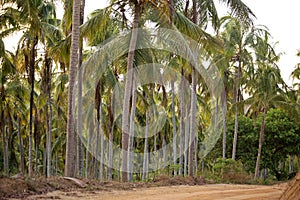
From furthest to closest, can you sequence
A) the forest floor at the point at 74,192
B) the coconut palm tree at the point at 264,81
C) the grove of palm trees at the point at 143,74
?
the coconut palm tree at the point at 264,81, the grove of palm trees at the point at 143,74, the forest floor at the point at 74,192

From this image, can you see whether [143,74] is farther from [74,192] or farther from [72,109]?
[74,192]

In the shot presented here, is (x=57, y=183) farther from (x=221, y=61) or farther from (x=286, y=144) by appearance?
(x=286, y=144)

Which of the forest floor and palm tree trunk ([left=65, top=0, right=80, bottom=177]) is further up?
palm tree trunk ([left=65, top=0, right=80, bottom=177])

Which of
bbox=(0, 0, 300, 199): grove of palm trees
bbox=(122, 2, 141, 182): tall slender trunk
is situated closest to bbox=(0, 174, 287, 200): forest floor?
bbox=(0, 0, 300, 199): grove of palm trees

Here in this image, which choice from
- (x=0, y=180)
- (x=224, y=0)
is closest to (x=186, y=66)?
(x=224, y=0)

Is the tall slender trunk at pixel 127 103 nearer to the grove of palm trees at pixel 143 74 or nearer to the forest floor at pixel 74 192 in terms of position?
the grove of palm trees at pixel 143 74

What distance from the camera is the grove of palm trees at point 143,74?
16.8m

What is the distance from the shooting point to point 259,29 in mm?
26938

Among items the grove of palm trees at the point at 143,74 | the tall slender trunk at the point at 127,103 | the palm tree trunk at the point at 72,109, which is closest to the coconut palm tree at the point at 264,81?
the grove of palm trees at the point at 143,74

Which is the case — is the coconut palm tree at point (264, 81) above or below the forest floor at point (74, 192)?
above

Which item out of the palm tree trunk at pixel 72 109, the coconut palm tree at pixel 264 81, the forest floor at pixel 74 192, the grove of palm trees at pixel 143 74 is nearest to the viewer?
the forest floor at pixel 74 192

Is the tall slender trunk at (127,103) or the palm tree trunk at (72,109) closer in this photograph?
the palm tree trunk at (72,109)

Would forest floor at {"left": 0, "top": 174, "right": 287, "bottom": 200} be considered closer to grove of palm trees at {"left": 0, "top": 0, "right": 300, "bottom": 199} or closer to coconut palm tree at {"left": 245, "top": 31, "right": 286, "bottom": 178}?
grove of palm trees at {"left": 0, "top": 0, "right": 300, "bottom": 199}

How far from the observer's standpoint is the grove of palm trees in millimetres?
16797
